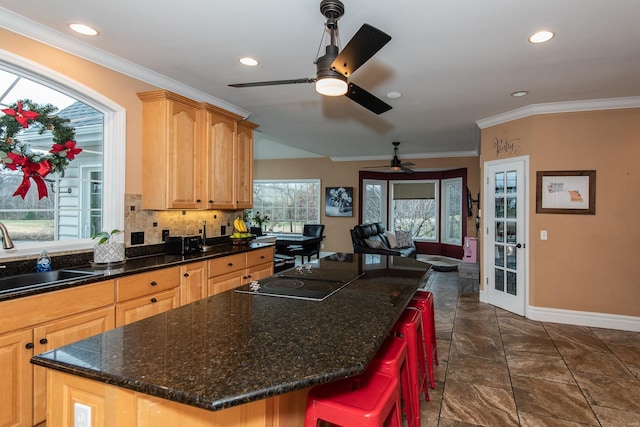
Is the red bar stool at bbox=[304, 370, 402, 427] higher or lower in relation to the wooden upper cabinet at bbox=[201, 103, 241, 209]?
lower

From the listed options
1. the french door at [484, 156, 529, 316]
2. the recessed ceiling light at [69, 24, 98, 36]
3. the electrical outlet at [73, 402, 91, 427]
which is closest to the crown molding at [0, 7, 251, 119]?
the recessed ceiling light at [69, 24, 98, 36]

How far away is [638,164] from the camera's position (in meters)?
3.99

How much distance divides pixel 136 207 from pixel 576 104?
4890mm

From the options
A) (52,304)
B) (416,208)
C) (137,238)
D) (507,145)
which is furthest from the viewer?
(416,208)

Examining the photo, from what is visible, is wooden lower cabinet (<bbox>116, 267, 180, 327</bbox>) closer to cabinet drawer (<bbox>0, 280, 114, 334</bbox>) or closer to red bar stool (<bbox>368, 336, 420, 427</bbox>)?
cabinet drawer (<bbox>0, 280, 114, 334</bbox>)

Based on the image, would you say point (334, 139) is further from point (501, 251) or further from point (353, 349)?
point (353, 349)

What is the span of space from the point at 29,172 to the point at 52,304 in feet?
3.21

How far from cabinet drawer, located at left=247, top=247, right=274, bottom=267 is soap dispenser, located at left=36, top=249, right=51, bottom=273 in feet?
5.96

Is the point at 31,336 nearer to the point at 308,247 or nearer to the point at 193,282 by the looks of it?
the point at 193,282

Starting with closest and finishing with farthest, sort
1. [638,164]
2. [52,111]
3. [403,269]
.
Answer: [52,111] → [403,269] → [638,164]

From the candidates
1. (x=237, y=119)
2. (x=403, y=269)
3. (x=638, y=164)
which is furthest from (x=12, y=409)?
(x=638, y=164)

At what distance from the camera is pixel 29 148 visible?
2463 mm

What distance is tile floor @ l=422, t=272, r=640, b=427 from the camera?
2322 mm

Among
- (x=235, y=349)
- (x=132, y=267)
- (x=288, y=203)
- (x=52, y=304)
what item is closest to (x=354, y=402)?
(x=235, y=349)
